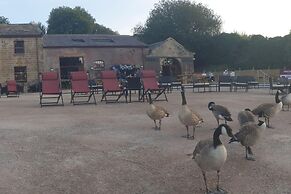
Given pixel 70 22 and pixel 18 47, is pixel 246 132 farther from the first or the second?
pixel 70 22

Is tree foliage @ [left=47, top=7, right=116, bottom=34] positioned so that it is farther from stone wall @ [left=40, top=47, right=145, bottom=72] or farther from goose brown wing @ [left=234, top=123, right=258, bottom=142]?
goose brown wing @ [left=234, top=123, right=258, bottom=142]

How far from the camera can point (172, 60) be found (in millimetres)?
52125

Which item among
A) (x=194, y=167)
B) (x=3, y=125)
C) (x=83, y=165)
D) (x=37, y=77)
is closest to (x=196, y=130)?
(x=194, y=167)

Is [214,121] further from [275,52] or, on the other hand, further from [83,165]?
[275,52]

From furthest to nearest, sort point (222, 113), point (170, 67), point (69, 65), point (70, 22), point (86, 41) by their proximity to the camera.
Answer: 1. point (70, 22)
2. point (170, 67)
3. point (86, 41)
4. point (69, 65)
5. point (222, 113)

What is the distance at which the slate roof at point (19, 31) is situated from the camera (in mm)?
41688

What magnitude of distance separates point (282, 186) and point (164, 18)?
61.3m

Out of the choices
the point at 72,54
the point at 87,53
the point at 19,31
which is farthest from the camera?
the point at 87,53

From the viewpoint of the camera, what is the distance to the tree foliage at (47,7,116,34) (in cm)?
7494

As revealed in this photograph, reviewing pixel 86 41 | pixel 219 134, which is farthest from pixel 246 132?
pixel 86 41

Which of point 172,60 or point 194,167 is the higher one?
point 172,60

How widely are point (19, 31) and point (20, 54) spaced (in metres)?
2.30

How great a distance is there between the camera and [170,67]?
5228 centimetres

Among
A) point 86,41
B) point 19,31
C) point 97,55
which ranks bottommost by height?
point 97,55
